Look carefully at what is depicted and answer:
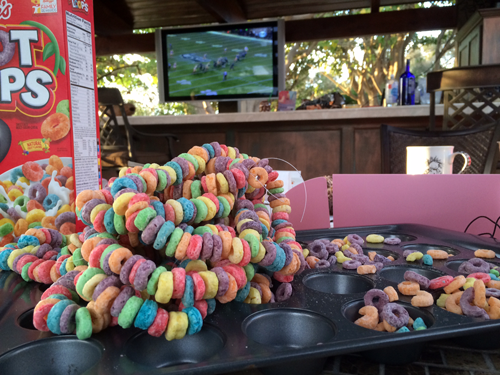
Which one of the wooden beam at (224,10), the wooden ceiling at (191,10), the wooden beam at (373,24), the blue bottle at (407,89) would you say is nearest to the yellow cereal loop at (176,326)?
the blue bottle at (407,89)

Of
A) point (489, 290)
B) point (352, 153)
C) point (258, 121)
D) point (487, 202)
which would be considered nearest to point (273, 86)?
point (258, 121)

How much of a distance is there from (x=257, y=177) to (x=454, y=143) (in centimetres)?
150

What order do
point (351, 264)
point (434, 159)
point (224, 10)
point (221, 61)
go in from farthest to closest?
point (224, 10) < point (221, 61) < point (434, 159) < point (351, 264)

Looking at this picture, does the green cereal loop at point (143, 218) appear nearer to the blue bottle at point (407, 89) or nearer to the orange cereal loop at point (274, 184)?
the orange cereal loop at point (274, 184)

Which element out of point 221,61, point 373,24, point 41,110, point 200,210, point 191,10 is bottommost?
point 200,210

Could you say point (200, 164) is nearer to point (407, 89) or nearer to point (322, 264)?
point (322, 264)

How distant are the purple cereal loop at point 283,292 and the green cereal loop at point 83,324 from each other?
18 centimetres

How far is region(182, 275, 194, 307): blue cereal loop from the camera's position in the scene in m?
0.30

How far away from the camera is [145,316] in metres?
0.29

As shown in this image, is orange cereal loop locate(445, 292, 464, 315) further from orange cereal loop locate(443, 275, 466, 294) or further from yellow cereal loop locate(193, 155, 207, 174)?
yellow cereal loop locate(193, 155, 207, 174)

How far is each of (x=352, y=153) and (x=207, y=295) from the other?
11.0 ft

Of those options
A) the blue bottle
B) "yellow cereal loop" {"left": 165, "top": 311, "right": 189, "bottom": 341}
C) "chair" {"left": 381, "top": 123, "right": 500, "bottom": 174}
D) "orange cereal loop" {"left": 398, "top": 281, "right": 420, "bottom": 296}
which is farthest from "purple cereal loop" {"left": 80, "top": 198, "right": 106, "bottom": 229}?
the blue bottle

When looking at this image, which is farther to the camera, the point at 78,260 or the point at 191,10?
the point at 191,10

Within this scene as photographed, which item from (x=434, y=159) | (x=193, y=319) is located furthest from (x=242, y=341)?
(x=434, y=159)
